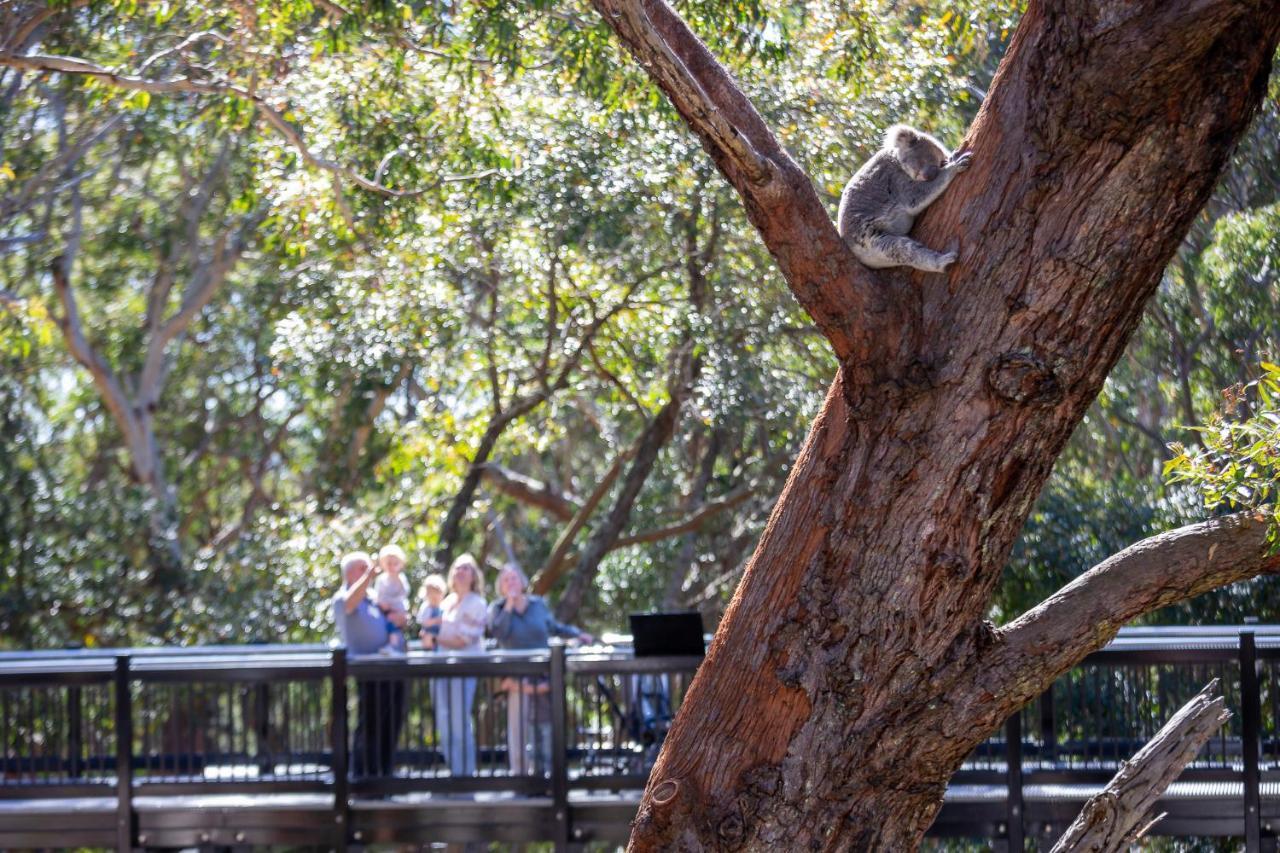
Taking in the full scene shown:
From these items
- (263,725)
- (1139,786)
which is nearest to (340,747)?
(263,725)

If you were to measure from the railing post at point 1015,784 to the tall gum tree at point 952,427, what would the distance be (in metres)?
2.94

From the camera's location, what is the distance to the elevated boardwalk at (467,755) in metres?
6.53

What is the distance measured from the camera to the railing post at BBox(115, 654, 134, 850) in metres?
6.89

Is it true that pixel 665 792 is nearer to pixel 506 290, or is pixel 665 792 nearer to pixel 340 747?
pixel 340 747

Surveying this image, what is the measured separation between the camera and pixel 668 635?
690 centimetres

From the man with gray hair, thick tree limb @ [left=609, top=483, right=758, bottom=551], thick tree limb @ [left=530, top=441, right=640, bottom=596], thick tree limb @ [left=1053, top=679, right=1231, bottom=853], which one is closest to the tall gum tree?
thick tree limb @ [left=1053, top=679, right=1231, bottom=853]

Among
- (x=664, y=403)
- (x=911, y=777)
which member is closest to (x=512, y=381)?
(x=664, y=403)

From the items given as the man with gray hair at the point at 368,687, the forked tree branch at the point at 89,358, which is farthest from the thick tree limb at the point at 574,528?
the forked tree branch at the point at 89,358

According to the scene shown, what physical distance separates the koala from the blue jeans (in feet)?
10.6

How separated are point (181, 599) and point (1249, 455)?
13.6 metres

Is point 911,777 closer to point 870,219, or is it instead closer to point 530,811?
point 870,219

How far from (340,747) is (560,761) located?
109 cm

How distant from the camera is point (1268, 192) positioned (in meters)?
11.0

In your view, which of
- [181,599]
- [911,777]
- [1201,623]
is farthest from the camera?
[181,599]
